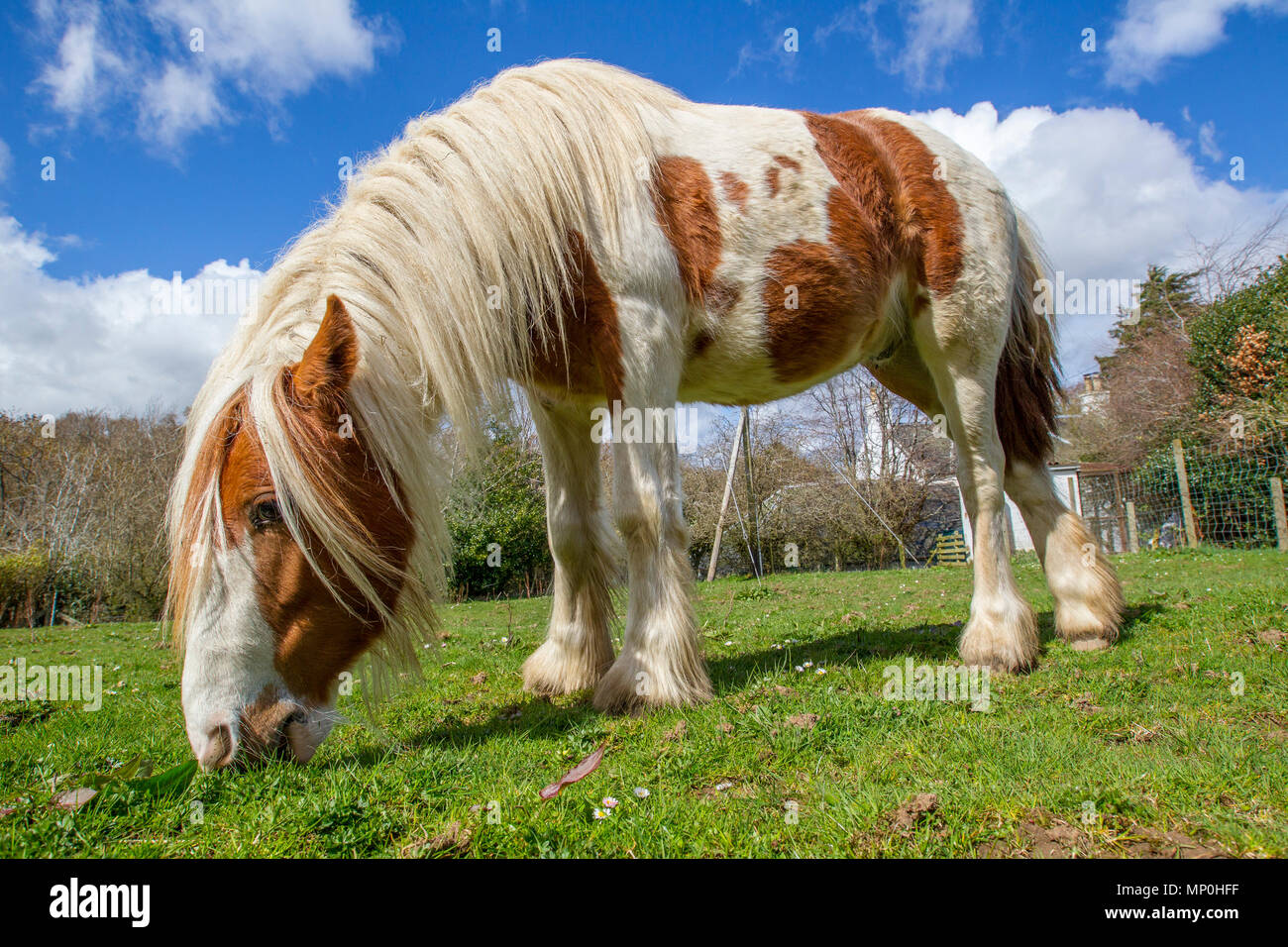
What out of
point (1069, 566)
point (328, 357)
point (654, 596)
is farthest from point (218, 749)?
point (1069, 566)

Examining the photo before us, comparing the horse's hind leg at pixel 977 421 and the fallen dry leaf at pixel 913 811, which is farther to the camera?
the horse's hind leg at pixel 977 421

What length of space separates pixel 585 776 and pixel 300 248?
260 cm

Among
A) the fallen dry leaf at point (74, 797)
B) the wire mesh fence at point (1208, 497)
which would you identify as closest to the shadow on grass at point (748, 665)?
the fallen dry leaf at point (74, 797)

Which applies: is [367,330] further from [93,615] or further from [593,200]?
[93,615]

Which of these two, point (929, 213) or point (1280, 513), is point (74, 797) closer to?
point (929, 213)

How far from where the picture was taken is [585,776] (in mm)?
2393

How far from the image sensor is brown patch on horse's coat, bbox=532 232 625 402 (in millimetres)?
3289

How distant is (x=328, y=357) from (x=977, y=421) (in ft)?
12.2

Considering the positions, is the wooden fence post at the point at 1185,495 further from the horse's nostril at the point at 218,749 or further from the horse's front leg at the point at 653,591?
the horse's nostril at the point at 218,749

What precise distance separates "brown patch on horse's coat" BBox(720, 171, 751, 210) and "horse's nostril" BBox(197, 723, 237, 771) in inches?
128

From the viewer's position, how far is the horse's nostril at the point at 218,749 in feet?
7.66

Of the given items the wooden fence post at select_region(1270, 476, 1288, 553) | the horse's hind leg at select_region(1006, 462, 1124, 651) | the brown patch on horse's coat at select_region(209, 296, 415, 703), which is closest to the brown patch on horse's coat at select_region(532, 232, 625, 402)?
the brown patch on horse's coat at select_region(209, 296, 415, 703)
